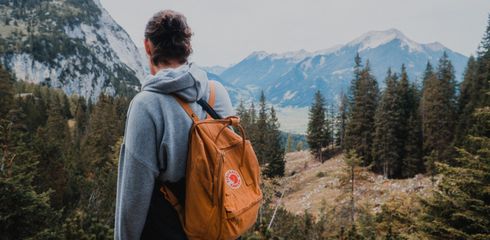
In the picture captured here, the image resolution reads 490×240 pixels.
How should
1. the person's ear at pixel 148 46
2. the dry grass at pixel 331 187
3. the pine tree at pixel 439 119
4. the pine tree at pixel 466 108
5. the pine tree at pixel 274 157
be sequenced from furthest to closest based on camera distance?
1. the pine tree at pixel 274 157
2. the pine tree at pixel 439 119
3. the dry grass at pixel 331 187
4. the pine tree at pixel 466 108
5. the person's ear at pixel 148 46

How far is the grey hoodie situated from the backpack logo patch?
26 centimetres

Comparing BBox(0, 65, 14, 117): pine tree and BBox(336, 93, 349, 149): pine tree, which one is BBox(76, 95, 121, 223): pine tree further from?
BBox(336, 93, 349, 149): pine tree

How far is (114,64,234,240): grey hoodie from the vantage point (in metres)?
2.13

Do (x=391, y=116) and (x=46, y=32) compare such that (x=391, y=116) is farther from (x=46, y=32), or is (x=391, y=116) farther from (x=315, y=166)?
(x=46, y=32)

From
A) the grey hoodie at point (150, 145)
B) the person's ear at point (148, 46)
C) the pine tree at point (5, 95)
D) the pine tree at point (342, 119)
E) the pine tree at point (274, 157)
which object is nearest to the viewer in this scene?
the grey hoodie at point (150, 145)

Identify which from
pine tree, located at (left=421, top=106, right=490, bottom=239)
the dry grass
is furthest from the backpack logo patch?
the dry grass

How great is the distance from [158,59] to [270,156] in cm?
5387

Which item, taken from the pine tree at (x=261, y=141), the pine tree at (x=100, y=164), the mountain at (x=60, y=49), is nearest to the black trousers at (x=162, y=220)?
the pine tree at (x=100, y=164)

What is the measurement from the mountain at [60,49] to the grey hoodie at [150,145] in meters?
155

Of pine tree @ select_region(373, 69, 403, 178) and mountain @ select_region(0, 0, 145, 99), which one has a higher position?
mountain @ select_region(0, 0, 145, 99)

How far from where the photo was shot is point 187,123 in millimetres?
2213

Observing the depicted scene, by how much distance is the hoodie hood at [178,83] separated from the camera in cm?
216

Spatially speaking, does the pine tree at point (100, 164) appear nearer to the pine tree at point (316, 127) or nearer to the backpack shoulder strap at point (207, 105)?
the backpack shoulder strap at point (207, 105)

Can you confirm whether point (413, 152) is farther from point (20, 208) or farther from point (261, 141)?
point (20, 208)
